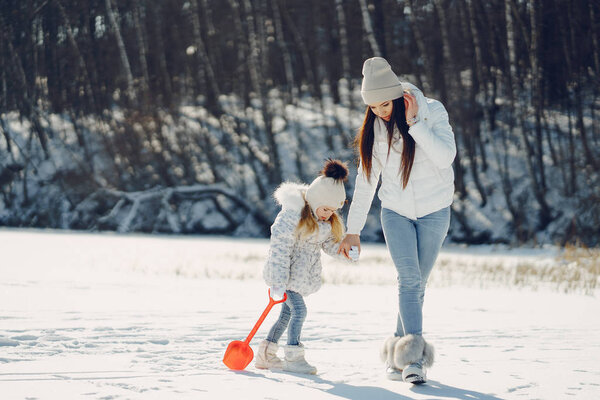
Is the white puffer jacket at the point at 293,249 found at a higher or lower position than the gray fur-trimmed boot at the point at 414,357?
higher

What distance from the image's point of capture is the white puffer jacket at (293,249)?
12.6ft

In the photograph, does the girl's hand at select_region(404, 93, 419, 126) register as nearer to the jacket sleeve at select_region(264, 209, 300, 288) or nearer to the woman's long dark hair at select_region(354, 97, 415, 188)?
the woman's long dark hair at select_region(354, 97, 415, 188)

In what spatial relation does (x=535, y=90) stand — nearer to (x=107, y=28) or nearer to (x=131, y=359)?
(x=107, y=28)

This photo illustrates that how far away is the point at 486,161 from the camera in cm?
1794

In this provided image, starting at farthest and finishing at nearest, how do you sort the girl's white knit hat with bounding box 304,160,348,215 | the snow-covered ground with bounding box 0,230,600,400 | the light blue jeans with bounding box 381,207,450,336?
the girl's white knit hat with bounding box 304,160,348,215 < the light blue jeans with bounding box 381,207,450,336 < the snow-covered ground with bounding box 0,230,600,400

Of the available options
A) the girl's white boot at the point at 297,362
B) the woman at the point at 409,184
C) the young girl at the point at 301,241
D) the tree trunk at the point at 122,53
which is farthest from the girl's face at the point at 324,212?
the tree trunk at the point at 122,53

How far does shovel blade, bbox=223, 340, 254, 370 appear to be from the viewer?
3.95 metres

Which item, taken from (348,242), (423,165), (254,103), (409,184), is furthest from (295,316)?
(254,103)

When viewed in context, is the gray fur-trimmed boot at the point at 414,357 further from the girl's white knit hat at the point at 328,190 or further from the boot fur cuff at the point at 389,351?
the girl's white knit hat at the point at 328,190

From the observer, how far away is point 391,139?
374cm

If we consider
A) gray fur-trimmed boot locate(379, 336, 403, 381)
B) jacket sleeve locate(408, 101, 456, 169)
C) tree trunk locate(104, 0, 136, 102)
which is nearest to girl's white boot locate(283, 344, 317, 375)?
gray fur-trimmed boot locate(379, 336, 403, 381)

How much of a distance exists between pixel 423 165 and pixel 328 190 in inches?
21.2

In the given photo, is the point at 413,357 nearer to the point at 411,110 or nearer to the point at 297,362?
the point at 297,362

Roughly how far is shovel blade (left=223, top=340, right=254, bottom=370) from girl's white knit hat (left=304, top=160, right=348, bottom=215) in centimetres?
84
